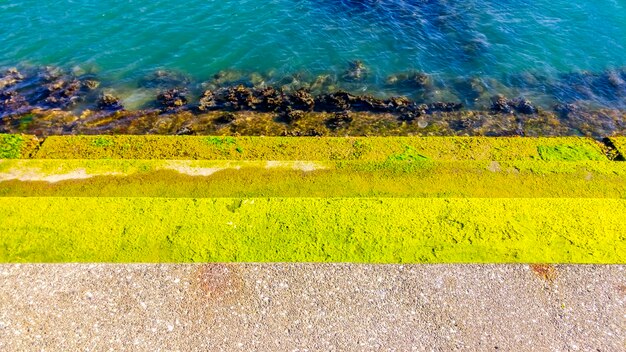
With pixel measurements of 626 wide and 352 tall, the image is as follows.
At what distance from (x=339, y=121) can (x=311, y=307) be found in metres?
11.1

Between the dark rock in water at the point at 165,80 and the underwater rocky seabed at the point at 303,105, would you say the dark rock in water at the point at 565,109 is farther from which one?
the dark rock in water at the point at 165,80

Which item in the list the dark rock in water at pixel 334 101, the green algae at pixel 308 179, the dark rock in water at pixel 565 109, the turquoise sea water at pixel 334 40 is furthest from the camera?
the turquoise sea water at pixel 334 40

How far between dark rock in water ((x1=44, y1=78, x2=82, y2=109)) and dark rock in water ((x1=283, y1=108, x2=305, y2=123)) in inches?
407

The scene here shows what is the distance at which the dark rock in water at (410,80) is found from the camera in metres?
24.8

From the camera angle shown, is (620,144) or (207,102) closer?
(620,144)

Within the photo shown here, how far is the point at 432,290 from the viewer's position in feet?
45.0

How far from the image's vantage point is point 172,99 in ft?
76.0

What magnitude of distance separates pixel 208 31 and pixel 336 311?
19.9 meters

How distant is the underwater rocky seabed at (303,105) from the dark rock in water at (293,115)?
0.05 meters

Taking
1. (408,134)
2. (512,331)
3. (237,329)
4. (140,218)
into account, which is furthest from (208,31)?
(512,331)

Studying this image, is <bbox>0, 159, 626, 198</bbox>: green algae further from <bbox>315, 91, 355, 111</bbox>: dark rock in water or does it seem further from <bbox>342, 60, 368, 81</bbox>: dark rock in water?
<bbox>342, 60, 368, 81</bbox>: dark rock in water

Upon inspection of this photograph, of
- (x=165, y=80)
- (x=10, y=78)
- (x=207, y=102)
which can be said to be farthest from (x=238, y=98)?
(x=10, y=78)

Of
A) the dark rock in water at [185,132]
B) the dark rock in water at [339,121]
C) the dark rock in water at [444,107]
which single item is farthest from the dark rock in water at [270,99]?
the dark rock in water at [444,107]

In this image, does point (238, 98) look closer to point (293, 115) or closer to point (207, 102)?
point (207, 102)
